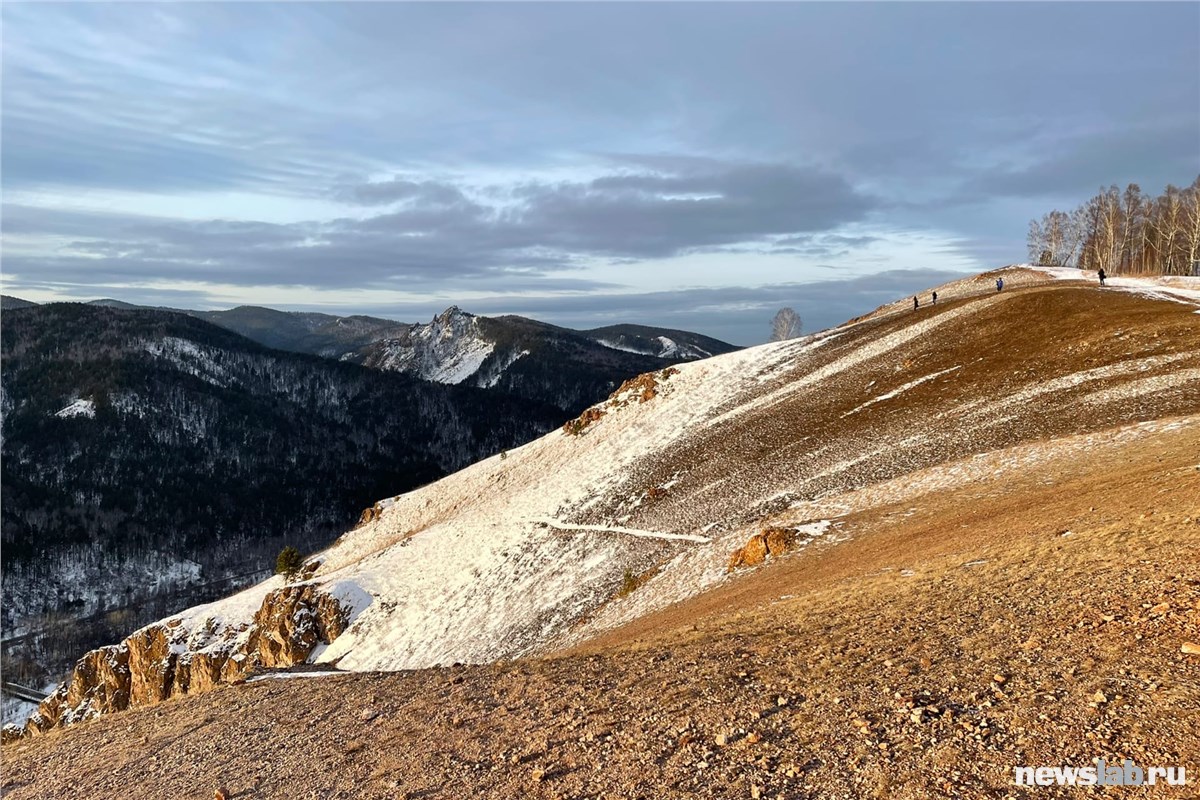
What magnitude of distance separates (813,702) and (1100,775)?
3.49 metres

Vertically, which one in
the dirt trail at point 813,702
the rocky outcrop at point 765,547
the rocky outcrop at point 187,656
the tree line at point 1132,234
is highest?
the tree line at point 1132,234

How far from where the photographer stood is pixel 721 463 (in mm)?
38656

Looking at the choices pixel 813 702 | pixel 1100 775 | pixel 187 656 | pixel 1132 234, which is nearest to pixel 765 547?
pixel 813 702

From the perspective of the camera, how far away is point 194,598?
160 metres

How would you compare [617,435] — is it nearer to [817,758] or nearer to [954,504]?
[954,504]

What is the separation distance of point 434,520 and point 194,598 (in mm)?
148404

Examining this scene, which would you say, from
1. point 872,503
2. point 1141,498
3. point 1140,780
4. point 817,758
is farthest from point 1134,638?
point 872,503

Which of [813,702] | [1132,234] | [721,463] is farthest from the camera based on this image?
[1132,234]

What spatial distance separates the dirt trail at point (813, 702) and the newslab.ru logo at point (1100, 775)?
4.6 inches

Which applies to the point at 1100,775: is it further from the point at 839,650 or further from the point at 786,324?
the point at 786,324

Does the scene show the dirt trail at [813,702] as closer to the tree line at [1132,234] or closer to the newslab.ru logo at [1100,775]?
the newslab.ru logo at [1100,775]

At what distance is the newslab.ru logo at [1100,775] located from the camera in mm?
6230

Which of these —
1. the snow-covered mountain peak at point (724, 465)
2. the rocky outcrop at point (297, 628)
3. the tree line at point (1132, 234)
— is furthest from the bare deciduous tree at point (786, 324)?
the rocky outcrop at point (297, 628)

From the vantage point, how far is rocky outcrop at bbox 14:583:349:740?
39.2 meters
